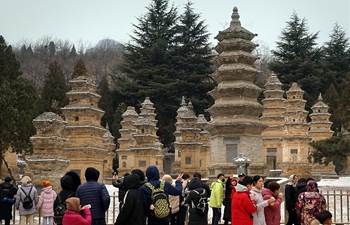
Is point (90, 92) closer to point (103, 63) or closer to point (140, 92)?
point (140, 92)

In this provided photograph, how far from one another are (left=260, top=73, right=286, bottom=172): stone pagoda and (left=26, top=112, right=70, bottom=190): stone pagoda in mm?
21333

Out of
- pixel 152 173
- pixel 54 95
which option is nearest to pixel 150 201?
pixel 152 173

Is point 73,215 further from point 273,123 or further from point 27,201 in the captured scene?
point 273,123

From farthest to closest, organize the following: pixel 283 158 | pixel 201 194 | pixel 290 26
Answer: pixel 290 26 < pixel 283 158 < pixel 201 194

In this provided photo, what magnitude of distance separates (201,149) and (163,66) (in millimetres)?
21928

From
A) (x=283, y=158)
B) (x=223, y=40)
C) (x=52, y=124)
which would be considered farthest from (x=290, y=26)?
(x=52, y=124)

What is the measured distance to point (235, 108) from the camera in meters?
32.1

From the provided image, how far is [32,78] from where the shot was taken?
85.4 meters

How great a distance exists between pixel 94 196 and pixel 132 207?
99 cm

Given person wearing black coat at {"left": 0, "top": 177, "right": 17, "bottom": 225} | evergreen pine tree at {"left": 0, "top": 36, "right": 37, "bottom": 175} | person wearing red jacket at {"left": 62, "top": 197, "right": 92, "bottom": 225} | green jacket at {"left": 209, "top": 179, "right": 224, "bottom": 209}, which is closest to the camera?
person wearing red jacket at {"left": 62, "top": 197, "right": 92, "bottom": 225}

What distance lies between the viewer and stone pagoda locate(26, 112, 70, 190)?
1137 inches

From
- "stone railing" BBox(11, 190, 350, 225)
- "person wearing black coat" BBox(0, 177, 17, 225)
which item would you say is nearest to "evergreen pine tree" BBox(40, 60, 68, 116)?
"stone railing" BBox(11, 190, 350, 225)

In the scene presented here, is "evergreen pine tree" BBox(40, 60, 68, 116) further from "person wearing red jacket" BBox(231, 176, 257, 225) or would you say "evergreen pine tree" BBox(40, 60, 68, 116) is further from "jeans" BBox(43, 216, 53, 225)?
"person wearing red jacket" BBox(231, 176, 257, 225)

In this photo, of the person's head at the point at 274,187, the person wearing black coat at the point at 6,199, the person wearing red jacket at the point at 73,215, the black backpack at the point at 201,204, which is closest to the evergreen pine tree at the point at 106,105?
the person wearing black coat at the point at 6,199
